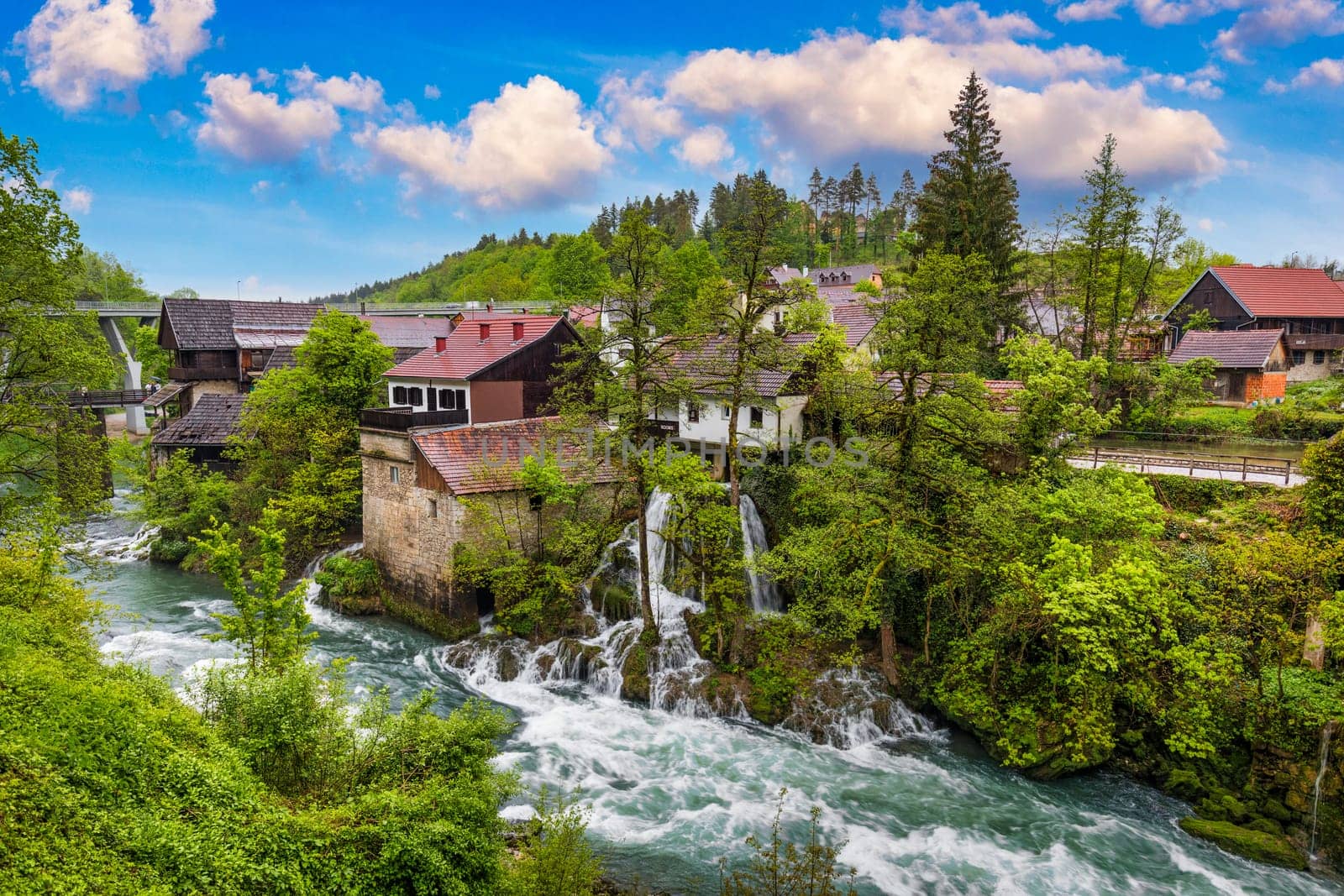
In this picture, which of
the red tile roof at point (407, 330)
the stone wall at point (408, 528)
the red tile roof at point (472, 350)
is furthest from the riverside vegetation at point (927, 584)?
the red tile roof at point (407, 330)

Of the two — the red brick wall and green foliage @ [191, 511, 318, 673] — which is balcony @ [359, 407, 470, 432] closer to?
green foliage @ [191, 511, 318, 673]

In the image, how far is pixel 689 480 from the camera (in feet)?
71.4

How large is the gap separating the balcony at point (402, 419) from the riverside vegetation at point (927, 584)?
16.4ft

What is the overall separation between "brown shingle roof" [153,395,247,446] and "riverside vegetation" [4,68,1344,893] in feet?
48.9

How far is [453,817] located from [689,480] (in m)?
12.1

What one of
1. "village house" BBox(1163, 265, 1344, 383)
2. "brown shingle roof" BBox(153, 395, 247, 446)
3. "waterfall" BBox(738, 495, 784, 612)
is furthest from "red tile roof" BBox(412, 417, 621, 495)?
"village house" BBox(1163, 265, 1344, 383)

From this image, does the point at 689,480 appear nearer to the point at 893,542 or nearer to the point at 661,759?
the point at 893,542

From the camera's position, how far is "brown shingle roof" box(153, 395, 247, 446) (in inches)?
1577

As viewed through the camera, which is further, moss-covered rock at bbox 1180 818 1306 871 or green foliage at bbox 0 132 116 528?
green foliage at bbox 0 132 116 528

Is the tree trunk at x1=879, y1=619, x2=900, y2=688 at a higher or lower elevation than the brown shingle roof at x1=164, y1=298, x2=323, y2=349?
lower

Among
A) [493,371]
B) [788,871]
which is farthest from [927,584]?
[493,371]

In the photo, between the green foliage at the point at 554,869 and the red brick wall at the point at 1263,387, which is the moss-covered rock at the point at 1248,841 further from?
the red brick wall at the point at 1263,387

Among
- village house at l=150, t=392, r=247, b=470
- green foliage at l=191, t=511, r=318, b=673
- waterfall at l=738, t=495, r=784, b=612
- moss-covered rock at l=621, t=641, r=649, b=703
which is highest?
village house at l=150, t=392, r=247, b=470

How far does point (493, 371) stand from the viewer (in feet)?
118
